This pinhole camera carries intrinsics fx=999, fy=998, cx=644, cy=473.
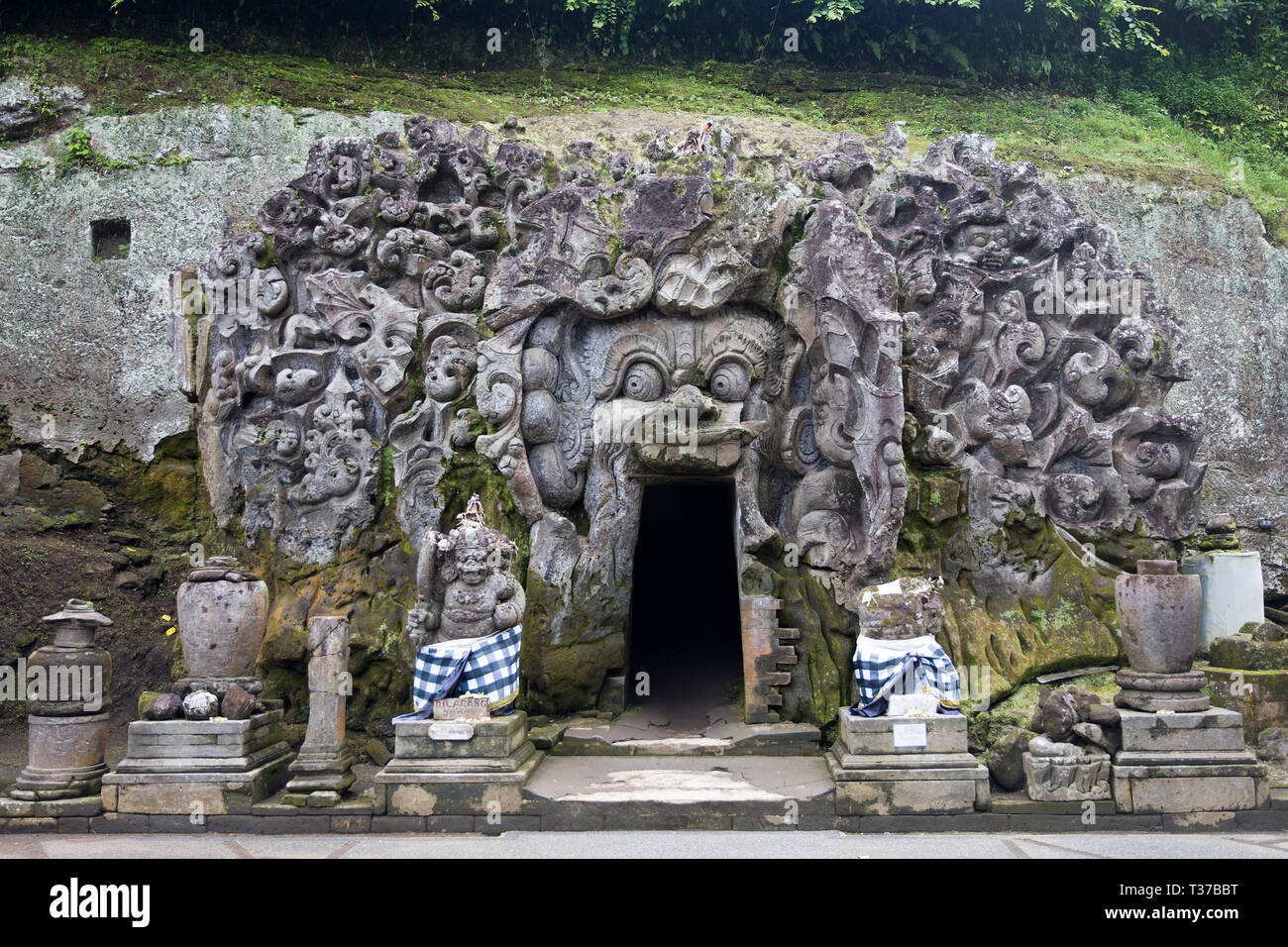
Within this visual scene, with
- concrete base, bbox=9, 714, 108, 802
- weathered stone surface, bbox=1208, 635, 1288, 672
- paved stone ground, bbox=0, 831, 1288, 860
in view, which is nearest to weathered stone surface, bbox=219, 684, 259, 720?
paved stone ground, bbox=0, 831, 1288, 860

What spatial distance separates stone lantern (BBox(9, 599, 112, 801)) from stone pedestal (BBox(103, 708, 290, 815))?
318mm

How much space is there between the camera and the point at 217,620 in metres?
8.00

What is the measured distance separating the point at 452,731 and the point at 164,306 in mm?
8918

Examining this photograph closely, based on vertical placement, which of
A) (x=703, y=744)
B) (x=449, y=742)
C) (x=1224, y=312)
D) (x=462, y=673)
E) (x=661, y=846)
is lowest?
(x=703, y=744)

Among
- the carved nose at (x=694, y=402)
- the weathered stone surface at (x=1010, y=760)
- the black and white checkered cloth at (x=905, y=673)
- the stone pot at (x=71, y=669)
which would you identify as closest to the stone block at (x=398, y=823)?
the stone pot at (x=71, y=669)

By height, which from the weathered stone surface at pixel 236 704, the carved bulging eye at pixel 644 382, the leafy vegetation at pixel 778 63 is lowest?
the weathered stone surface at pixel 236 704

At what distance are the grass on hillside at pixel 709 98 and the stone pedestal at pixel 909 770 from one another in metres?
10.2

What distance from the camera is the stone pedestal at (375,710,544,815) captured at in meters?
7.45

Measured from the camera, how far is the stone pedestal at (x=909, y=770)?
732 centimetres

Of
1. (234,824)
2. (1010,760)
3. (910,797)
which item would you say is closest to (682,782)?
(910,797)

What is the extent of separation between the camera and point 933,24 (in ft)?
56.0

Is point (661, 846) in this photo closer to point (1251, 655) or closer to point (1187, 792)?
point (1187, 792)

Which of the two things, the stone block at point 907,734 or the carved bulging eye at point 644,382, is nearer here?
the stone block at point 907,734

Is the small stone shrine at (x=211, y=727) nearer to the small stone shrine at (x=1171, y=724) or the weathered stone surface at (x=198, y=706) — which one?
the weathered stone surface at (x=198, y=706)
